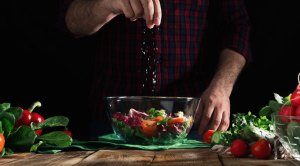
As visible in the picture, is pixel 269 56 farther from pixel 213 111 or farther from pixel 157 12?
pixel 157 12

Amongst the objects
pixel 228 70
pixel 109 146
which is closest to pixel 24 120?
pixel 109 146

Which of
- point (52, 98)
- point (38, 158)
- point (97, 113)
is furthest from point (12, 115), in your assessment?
point (52, 98)

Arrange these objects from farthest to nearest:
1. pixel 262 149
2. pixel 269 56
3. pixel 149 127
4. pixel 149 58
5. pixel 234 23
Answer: pixel 269 56 < pixel 234 23 < pixel 149 58 < pixel 149 127 < pixel 262 149

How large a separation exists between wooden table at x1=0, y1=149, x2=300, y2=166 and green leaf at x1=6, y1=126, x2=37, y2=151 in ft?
0.08

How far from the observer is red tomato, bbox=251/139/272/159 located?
4.96ft

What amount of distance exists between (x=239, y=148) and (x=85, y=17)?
1197 millimetres

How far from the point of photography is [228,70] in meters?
2.63

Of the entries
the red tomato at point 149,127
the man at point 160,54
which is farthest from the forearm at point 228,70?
the red tomato at point 149,127

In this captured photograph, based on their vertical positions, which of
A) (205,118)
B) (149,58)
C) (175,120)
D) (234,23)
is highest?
(234,23)

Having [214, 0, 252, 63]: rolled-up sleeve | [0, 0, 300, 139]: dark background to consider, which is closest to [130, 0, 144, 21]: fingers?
[214, 0, 252, 63]: rolled-up sleeve

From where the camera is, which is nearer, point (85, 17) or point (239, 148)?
point (239, 148)

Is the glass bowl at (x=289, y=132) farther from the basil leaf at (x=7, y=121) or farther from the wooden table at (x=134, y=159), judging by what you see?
the basil leaf at (x=7, y=121)

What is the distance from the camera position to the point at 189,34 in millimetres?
2688

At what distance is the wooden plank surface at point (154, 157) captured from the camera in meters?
1.42
